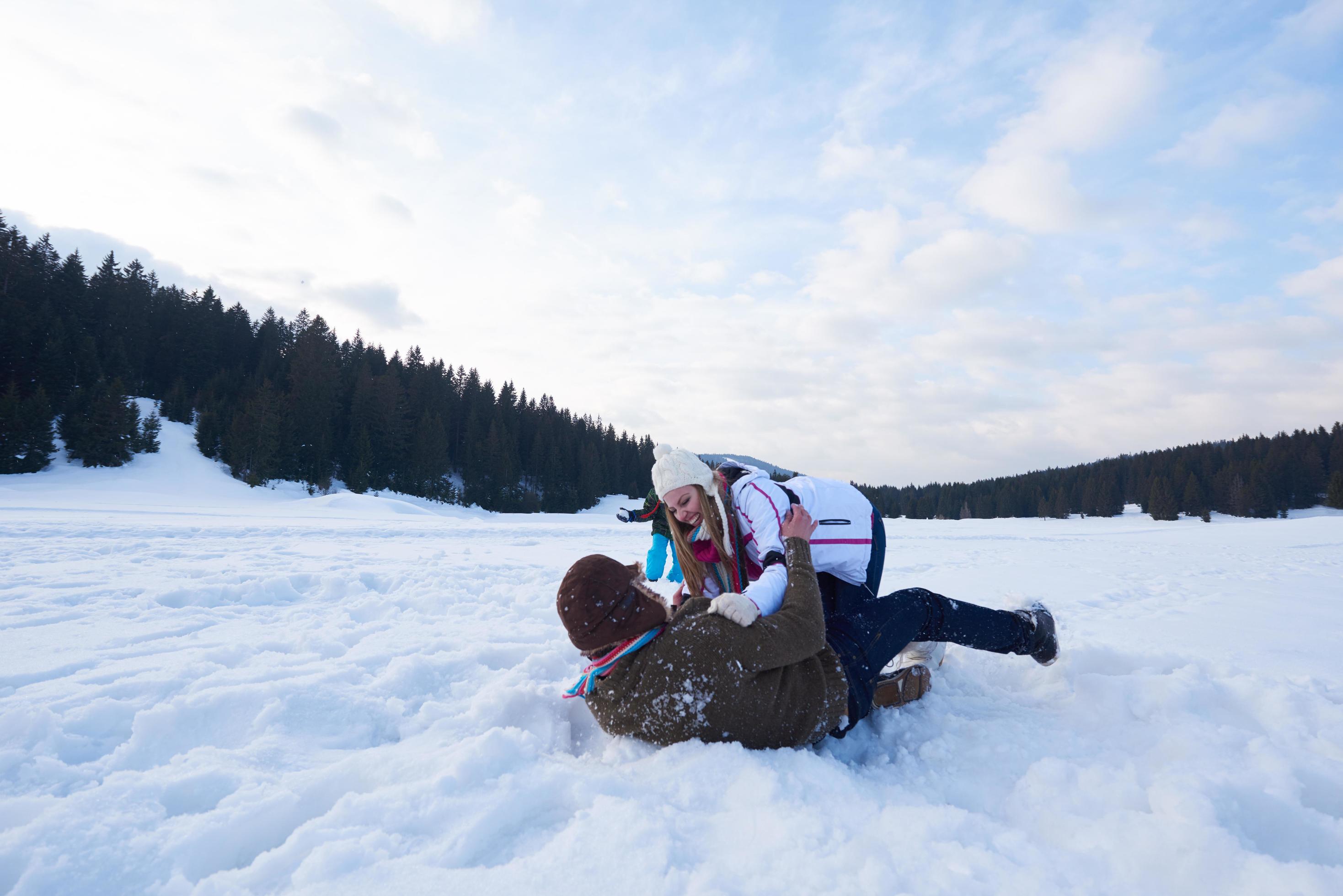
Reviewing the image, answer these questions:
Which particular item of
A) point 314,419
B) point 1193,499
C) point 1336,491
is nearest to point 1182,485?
point 1193,499

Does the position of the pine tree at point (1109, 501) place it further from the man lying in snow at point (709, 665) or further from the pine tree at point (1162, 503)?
the man lying in snow at point (709, 665)

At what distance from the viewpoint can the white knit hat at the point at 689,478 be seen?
2.93 meters

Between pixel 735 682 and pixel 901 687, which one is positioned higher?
pixel 735 682

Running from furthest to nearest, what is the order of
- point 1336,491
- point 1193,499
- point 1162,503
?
point 1193,499
point 1162,503
point 1336,491

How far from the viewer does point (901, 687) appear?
9.04 ft

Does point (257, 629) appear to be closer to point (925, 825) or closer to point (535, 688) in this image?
point (535, 688)

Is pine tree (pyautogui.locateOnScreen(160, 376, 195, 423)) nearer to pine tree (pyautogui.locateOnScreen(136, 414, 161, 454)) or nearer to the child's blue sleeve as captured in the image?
pine tree (pyautogui.locateOnScreen(136, 414, 161, 454))

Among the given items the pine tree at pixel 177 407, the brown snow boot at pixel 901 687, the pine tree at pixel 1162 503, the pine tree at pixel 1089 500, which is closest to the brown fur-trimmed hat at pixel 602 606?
the brown snow boot at pixel 901 687

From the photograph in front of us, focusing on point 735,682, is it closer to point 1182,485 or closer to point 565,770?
point 565,770

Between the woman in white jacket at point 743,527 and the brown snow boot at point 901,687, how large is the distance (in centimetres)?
37

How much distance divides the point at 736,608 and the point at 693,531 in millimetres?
907

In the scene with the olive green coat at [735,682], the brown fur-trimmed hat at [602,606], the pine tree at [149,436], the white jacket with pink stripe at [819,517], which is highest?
the pine tree at [149,436]

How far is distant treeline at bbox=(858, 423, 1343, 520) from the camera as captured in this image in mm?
49531

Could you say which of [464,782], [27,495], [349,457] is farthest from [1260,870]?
[349,457]
